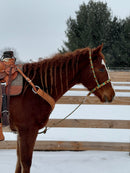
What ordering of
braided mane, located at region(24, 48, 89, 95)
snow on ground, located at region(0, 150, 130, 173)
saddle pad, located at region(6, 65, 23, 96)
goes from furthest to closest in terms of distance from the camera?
1. snow on ground, located at region(0, 150, 130, 173)
2. braided mane, located at region(24, 48, 89, 95)
3. saddle pad, located at region(6, 65, 23, 96)

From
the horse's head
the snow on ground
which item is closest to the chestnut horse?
the horse's head

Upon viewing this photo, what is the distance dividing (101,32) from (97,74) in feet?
74.5

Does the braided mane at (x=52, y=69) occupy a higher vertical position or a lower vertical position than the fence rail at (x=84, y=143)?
higher

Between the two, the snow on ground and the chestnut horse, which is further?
the snow on ground

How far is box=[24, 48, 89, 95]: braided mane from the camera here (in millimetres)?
2090

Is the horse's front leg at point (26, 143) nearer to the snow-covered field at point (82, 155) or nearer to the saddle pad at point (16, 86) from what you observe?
the saddle pad at point (16, 86)

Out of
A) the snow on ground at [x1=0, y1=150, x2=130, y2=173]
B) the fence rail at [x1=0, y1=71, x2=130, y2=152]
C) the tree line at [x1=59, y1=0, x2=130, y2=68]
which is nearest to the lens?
the snow on ground at [x1=0, y1=150, x2=130, y2=173]

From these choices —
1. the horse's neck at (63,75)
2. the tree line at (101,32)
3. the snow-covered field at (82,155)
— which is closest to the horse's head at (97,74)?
the horse's neck at (63,75)

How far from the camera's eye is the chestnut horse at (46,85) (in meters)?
1.98

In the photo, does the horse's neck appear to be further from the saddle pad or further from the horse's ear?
the saddle pad

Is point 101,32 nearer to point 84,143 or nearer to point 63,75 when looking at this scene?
point 84,143

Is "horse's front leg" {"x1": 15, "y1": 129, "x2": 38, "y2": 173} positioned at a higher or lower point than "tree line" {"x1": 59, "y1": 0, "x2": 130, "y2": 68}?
lower

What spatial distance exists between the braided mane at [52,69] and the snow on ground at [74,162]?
1.38 m

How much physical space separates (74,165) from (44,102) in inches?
55.6
